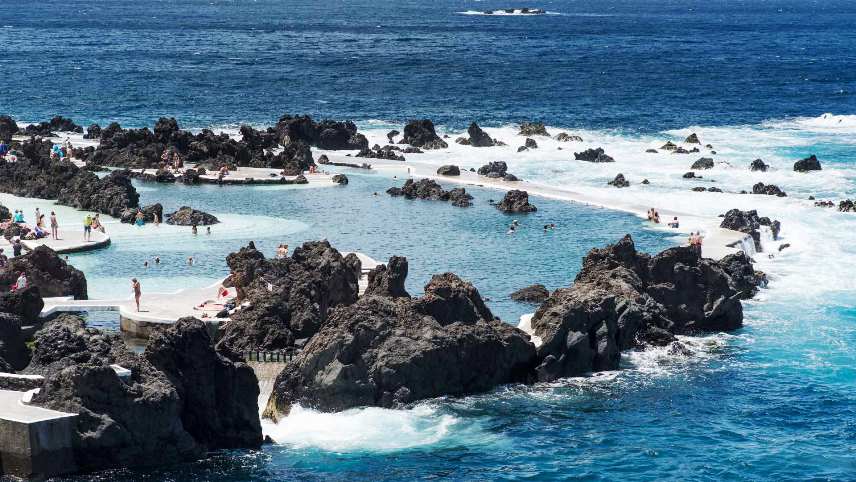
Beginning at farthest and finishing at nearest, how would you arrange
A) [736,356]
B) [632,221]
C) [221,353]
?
[632,221] < [736,356] < [221,353]

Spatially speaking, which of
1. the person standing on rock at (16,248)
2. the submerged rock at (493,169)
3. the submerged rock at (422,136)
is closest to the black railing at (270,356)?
the person standing on rock at (16,248)

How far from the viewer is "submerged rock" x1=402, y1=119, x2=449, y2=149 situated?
11381 centimetres

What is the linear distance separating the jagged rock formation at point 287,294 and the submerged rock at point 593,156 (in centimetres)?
4924

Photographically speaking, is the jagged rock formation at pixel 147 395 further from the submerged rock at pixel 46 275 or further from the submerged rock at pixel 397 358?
the submerged rock at pixel 46 275

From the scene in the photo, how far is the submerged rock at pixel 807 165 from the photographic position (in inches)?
3971

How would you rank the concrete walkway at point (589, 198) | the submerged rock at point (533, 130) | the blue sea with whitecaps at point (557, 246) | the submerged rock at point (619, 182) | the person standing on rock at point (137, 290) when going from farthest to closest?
the submerged rock at point (533, 130) → the submerged rock at point (619, 182) → the concrete walkway at point (589, 198) → the person standing on rock at point (137, 290) → the blue sea with whitecaps at point (557, 246)

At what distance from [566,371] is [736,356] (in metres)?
8.45

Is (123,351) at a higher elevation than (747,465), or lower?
higher

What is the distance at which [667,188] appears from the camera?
310ft

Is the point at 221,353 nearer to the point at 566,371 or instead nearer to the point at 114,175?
the point at 566,371

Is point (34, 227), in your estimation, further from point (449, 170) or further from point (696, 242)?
point (696, 242)

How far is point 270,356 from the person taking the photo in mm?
50406

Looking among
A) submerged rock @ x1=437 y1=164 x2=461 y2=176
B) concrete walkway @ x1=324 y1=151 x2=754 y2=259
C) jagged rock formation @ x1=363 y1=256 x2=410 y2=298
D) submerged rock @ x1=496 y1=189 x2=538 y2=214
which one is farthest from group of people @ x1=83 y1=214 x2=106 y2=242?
submerged rock @ x1=437 y1=164 x2=461 y2=176

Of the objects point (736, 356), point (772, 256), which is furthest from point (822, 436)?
point (772, 256)
